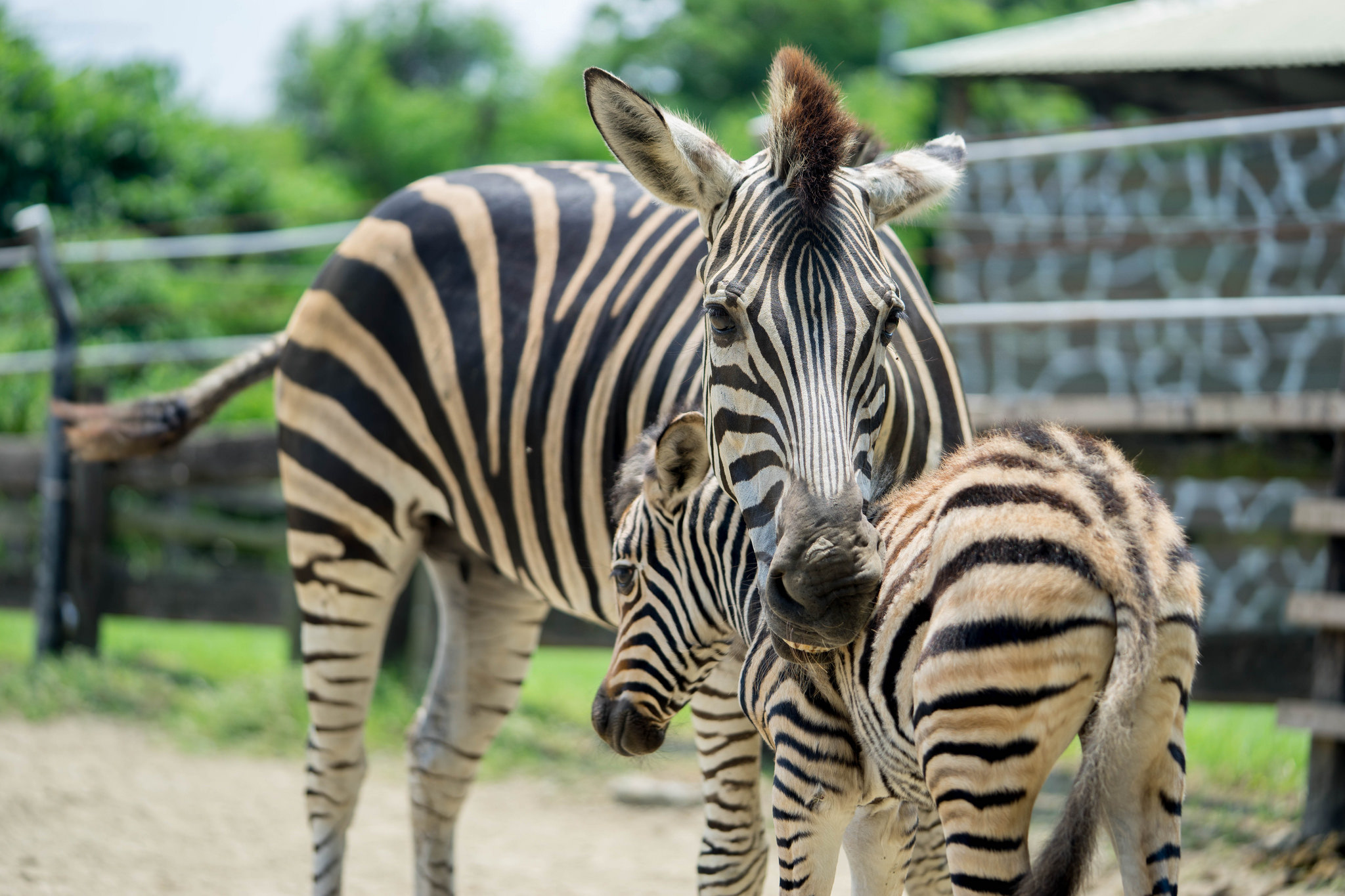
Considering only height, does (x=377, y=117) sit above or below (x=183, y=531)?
above

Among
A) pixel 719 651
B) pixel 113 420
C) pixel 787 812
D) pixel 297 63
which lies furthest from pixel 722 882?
pixel 297 63

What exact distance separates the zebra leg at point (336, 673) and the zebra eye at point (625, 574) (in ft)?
4.92

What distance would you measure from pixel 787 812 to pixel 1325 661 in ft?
11.4

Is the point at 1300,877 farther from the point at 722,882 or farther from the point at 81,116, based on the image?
the point at 81,116

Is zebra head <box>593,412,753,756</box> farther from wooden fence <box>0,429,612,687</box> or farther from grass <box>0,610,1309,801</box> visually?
wooden fence <box>0,429,612,687</box>

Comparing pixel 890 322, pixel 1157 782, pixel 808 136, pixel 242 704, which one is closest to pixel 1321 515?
pixel 890 322

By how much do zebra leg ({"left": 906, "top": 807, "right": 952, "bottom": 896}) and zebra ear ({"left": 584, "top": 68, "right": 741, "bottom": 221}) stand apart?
5.88ft

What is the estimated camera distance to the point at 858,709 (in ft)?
8.11

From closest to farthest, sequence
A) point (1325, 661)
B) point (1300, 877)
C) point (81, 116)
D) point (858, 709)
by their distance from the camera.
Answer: point (858, 709) → point (1300, 877) → point (1325, 661) → point (81, 116)

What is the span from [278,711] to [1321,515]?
19.6 feet

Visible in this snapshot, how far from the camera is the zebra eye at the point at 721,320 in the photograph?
8.75 feet

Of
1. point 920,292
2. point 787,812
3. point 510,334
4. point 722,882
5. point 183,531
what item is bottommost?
point 183,531

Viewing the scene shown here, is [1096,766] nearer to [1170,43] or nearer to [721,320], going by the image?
[721,320]

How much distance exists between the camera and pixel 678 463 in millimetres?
3092
